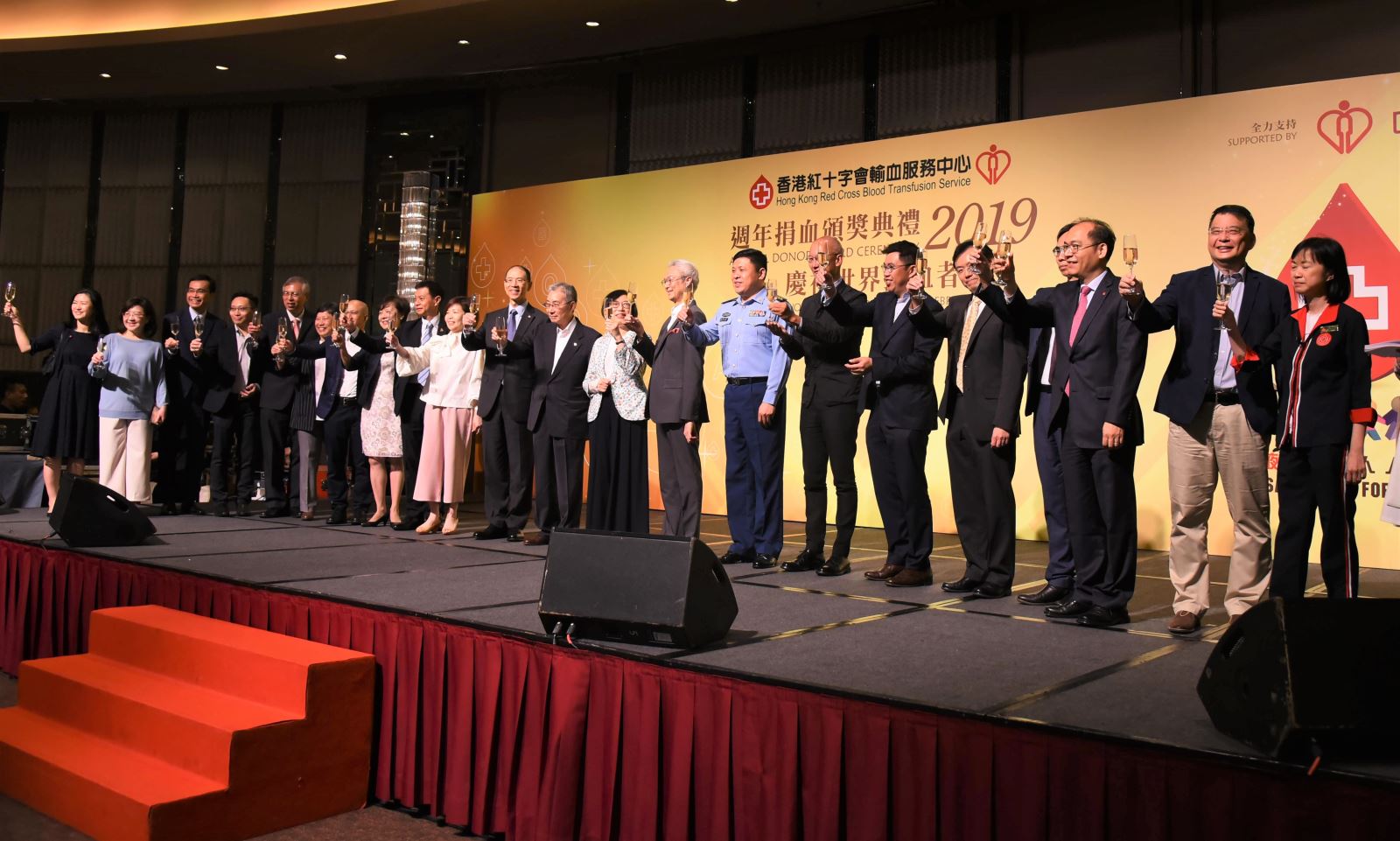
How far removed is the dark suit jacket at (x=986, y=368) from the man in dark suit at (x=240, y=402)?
172 inches

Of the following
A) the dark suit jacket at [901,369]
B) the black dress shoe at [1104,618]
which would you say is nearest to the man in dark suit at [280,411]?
the dark suit jacket at [901,369]

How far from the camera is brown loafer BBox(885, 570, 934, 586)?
416 cm

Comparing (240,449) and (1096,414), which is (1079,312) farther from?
(240,449)

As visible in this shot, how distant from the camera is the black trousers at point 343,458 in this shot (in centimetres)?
612

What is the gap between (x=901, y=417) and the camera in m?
4.25

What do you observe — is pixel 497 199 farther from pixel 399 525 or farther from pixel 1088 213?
pixel 1088 213

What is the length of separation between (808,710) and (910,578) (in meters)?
1.88

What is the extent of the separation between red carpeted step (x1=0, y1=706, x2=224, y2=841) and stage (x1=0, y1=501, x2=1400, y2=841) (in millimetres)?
619

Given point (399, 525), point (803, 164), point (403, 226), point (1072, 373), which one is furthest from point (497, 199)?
point (1072, 373)

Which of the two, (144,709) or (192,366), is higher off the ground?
(192,366)

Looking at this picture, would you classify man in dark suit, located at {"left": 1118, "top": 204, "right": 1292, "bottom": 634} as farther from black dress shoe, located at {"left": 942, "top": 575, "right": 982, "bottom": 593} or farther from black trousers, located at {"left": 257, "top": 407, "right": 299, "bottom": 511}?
black trousers, located at {"left": 257, "top": 407, "right": 299, "bottom": 511}

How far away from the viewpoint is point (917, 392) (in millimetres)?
4230

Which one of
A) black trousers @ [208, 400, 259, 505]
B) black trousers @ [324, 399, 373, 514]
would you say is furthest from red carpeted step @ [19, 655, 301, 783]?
black trousers @ [208, 400, 259, 505]

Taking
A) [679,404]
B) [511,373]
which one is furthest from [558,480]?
[679,404]
